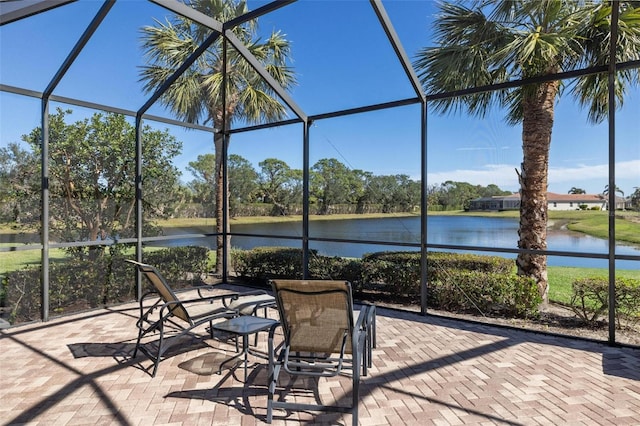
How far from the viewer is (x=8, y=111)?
4.46 meters

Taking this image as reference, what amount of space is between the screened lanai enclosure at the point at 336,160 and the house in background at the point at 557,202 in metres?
0.03

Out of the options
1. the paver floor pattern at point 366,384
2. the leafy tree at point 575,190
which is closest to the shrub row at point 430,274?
the paver floor pattern at point 366,384

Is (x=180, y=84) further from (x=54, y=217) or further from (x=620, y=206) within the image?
(x=620, y=206)

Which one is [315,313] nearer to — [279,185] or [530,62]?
[530,62]

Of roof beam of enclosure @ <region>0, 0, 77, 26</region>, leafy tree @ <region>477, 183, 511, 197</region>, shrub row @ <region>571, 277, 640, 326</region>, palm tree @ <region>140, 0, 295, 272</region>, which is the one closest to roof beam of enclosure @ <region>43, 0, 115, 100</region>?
roof beam of enclosure @ <region>0, 0, 77, 26</region>

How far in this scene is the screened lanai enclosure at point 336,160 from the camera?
4566mm

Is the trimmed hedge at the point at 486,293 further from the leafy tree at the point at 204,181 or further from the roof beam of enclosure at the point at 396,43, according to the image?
the leafy tree at the point at 204,181

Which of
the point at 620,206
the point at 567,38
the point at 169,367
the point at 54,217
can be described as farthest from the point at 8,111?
the point at 620,206

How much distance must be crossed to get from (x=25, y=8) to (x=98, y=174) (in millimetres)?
2708

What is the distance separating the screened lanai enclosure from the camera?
4.57m

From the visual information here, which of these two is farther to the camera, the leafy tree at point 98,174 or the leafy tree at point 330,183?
the leafy tree at point 330,183

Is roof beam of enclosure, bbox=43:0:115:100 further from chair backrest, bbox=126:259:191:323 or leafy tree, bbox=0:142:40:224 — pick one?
chair backrest, bbox=126:259:191:323

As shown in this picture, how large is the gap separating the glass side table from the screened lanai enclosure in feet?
8.16

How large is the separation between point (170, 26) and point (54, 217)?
4071 mm
